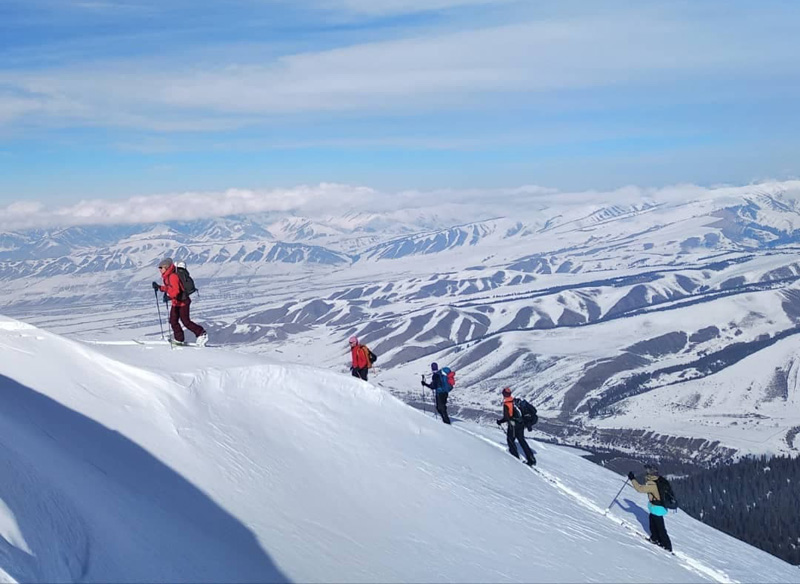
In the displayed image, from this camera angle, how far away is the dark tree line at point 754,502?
60594 mm

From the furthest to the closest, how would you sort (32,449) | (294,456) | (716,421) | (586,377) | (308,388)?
(586,377)
(716,421)
(308,388)
(294,456)
(32,449)

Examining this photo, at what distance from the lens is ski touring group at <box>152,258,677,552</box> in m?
16.9

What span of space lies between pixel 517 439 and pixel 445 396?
3306mm

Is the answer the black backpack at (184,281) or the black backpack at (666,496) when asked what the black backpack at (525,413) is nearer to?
the black backpack at (666,496)

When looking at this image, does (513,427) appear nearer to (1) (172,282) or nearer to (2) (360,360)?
(2) (360,360)

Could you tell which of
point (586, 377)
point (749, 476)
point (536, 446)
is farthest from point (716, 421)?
point (536, 446)

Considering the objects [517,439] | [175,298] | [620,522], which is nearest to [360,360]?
[517,439]

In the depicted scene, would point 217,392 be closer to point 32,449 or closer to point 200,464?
point 200,464

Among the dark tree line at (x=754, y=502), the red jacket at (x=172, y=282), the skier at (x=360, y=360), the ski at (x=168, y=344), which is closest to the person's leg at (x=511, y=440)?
the skier at (x=360, y=360)

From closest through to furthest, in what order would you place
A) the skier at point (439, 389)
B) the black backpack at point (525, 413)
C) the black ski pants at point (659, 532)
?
the black ski pants at point (659, 532) < the black backpack at point (525, 413) < the skier at point (439, 389)

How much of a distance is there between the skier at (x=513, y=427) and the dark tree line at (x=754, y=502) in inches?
1799

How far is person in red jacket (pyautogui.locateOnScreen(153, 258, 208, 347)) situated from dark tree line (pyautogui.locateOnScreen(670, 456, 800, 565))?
182ft

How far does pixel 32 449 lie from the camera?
1141 centimetres

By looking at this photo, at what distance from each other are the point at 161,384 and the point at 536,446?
609 inches
